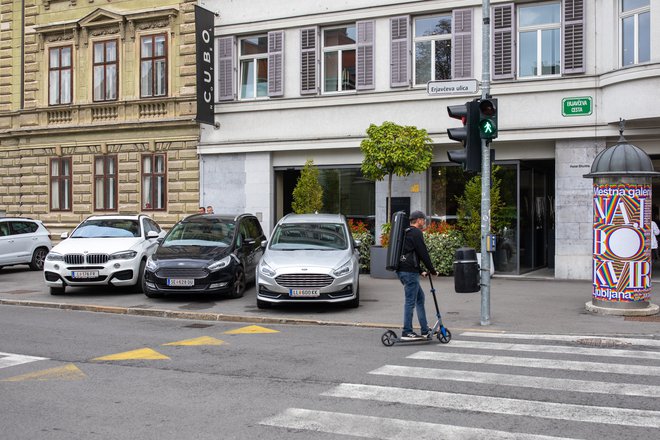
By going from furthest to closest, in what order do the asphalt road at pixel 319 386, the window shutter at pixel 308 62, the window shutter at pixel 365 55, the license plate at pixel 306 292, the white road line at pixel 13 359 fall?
1. the window shutter at pixel 308 62
2. the window shutter at pixel 365 55
3. the license plate at pixel 306 292
4. the white road line at pixel 13 359
5. the asphalt road at pixel 319 386

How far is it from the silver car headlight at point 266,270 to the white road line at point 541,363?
14.3ft

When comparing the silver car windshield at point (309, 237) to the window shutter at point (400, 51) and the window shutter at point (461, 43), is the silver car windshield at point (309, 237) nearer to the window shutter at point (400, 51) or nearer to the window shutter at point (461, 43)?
the window shutter at point (400, 51)

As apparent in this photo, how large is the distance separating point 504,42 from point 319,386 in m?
13.6

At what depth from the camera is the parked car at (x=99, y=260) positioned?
1548 centimetres

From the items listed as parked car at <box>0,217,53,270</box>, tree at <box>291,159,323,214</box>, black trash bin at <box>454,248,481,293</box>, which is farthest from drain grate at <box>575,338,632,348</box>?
parked car at <box>0,217,53,270</box>

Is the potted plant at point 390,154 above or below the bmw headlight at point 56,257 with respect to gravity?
above

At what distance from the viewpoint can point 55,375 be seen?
7.98 m

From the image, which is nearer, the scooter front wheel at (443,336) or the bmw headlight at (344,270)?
the scooter front wheel at (443,336)

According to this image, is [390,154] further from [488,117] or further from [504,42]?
[488,117]

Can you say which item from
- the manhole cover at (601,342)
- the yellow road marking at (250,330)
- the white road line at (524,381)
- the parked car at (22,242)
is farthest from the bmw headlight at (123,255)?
the manhole cover at (601,342)

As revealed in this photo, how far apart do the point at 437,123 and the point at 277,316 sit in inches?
347

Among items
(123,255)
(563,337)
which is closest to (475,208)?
(563,337)

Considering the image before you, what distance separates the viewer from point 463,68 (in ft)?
63.2

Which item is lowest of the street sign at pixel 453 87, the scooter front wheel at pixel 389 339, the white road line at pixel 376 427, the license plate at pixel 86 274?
the white road line at pixel 376 427
